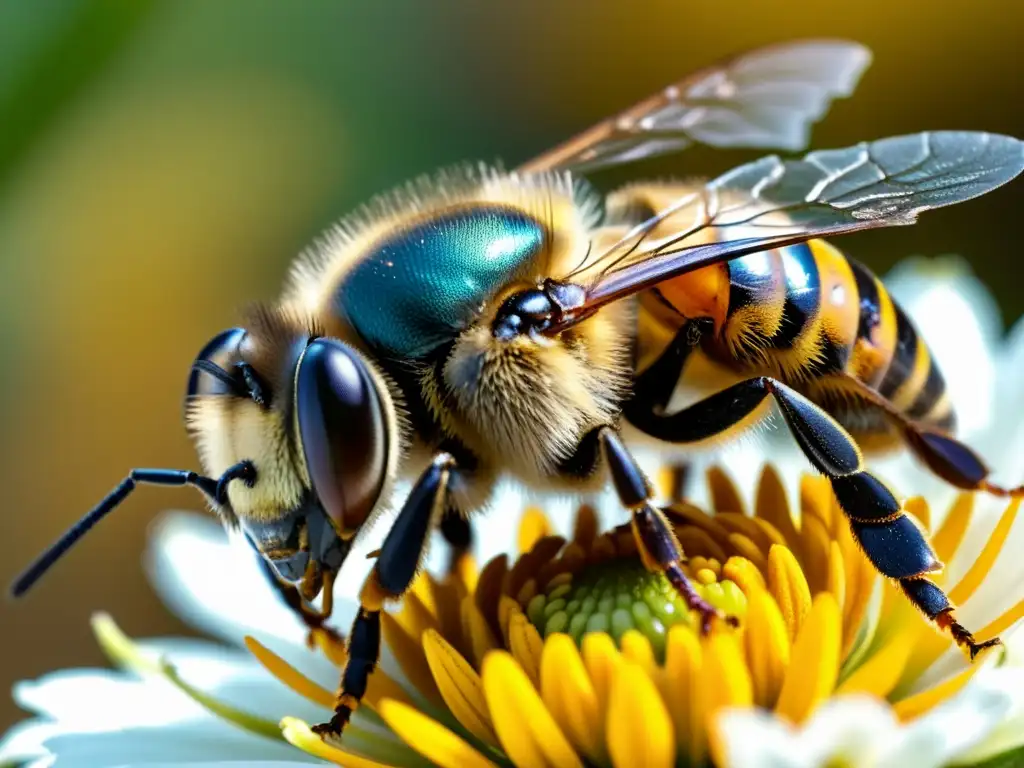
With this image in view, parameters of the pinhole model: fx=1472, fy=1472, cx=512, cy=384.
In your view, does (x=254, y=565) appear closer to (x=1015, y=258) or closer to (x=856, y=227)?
(x=856, y=227)

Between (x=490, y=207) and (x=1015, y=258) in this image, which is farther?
(x=1015, y=258)

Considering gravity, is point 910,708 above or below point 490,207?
below

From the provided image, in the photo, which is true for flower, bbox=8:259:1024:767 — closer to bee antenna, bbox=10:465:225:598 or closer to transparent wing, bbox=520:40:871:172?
bee antenna, bbox=10:465:225:598

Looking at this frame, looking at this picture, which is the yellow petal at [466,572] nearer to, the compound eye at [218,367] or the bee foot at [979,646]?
the compound eye at [218,367]

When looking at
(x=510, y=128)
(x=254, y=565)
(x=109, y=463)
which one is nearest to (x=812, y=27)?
(x=510, y=128)

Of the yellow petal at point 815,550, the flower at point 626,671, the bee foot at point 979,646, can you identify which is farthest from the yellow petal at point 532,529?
the bee foot at point 979,646

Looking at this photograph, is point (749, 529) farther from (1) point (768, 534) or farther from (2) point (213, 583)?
(2) point (213, 583)

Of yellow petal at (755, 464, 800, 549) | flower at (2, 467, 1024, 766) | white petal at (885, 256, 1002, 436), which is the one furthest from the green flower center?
white petal at (885, 256, 1002, 436)
